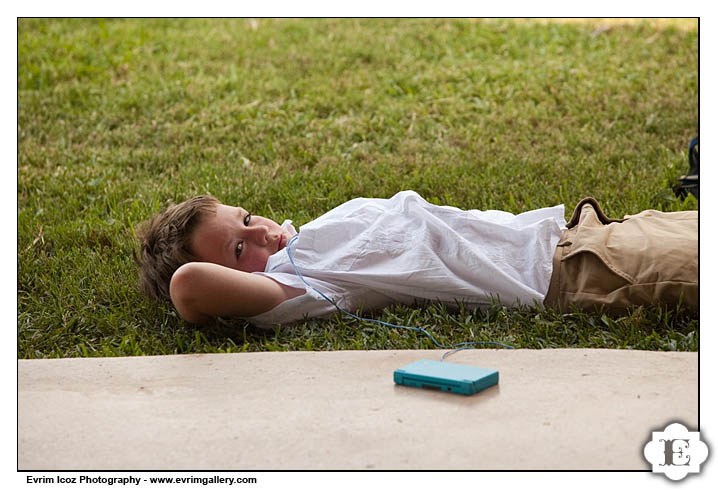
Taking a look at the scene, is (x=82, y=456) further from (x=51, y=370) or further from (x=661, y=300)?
(x=661, y=300)

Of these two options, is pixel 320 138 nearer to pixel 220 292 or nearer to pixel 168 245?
pixel 168 245

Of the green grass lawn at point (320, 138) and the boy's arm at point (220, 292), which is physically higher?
the green grass lawn at point (320, 138)

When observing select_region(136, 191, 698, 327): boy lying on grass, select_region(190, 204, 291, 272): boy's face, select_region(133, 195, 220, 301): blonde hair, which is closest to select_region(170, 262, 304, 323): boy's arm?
select_region(136, 191, 698, 327): boy lying on grass

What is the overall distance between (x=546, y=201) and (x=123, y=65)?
453cm

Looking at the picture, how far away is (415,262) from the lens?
311 cm

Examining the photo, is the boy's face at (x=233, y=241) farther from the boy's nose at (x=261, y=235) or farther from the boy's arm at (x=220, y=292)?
the boy's arm at (x=220, y=292)

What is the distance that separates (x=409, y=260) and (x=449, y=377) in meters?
0.86

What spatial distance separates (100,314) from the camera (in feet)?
11.1

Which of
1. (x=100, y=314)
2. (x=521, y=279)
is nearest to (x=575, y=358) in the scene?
(x=521, y=279)

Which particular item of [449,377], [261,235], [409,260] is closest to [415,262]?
[409,260]

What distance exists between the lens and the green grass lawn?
3131 millimetres

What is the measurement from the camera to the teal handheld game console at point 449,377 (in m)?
2.30

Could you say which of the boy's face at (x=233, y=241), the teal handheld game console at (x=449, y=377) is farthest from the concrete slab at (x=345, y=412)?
the boy's face at (x=233, y=241)

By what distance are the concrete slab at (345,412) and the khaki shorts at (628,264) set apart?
0.38m
